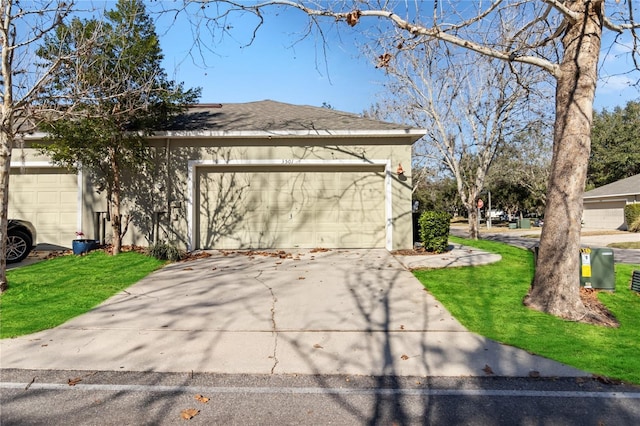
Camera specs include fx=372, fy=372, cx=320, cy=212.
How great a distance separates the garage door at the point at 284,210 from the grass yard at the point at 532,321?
3.53 m

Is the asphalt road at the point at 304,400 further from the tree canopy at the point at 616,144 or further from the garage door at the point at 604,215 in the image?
the tree canopy at the point at 616,144

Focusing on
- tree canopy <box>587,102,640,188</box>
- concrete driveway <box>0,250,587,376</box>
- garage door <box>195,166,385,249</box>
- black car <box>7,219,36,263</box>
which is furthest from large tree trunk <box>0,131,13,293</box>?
tree canopy <box>587,102,640,188</box>

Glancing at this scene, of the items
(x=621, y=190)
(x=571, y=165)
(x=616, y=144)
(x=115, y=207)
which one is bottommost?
(x=115, y=207)

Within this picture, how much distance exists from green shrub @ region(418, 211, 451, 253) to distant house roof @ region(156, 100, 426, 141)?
241cm

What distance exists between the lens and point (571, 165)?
5766mm

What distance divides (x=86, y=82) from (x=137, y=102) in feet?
3.83

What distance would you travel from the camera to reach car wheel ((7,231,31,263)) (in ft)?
28.3

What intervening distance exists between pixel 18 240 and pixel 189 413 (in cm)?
844

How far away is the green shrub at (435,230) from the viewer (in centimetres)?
1070

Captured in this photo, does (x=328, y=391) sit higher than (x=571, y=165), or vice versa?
(x=571, y=165)

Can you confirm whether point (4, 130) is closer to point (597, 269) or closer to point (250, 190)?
point (250, 190)

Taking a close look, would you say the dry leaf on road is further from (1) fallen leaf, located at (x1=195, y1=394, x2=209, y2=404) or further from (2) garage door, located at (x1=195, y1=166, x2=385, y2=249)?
(2) garage door, located at (x1=195, y1=166, x2=385, y2=249)

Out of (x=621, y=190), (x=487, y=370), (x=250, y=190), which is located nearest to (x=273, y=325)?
(x=487, y=370)

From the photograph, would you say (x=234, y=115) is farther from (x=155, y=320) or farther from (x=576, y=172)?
(x=576, y=172)
